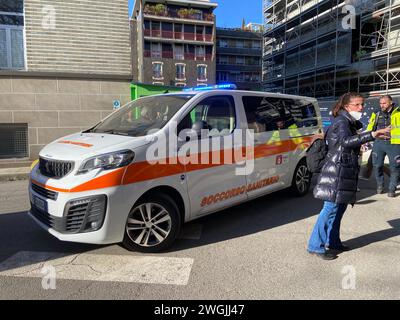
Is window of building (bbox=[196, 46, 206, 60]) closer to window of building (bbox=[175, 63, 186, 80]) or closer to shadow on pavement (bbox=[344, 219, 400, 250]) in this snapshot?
window of building (bbox=[175, 63, 186, 80])

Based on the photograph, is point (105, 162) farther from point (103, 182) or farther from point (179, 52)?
point (179, 52)

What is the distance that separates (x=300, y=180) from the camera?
6.27 m

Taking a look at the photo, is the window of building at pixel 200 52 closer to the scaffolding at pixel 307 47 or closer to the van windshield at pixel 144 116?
the scaffolding at pixel 307 47

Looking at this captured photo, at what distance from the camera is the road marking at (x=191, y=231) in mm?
4391

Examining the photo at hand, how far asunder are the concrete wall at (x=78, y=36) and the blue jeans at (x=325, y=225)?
8.97m

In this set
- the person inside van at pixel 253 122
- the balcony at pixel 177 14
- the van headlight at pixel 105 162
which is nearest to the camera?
the van headlight at pixel 105 162

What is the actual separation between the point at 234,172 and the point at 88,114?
737 centimetres

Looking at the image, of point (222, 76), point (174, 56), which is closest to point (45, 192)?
point (174, 56)

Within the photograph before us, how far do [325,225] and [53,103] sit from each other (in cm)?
901

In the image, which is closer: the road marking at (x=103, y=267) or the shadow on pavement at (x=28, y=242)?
the road marking at (x=103, y=267)

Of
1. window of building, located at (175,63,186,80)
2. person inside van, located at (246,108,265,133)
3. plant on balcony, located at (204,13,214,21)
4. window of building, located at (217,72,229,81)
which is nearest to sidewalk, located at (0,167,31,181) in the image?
person inside van, located at (246,108,265,133)

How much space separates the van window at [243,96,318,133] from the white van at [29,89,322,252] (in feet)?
0.09

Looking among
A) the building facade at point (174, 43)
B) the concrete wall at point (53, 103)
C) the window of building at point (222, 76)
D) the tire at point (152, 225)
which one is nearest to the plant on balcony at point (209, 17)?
the building facade at point (174, 43)
